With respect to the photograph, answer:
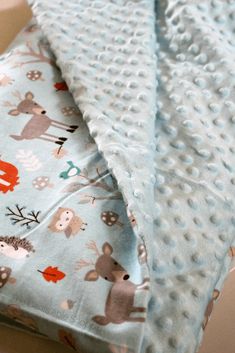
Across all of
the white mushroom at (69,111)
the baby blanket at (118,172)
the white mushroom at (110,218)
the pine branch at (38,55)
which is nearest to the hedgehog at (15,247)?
the baby blanket at (118,172)

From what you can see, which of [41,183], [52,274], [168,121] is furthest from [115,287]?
[168,121]

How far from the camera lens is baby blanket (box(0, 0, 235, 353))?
584 millimetres

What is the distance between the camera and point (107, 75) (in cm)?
85

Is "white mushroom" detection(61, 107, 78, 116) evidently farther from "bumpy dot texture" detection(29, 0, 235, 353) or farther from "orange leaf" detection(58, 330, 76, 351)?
"orange leaf" detection(58, 330, 76, 351)

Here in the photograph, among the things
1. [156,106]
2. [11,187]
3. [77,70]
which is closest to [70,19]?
[77,70]

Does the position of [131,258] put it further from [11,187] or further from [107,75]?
[107,75]

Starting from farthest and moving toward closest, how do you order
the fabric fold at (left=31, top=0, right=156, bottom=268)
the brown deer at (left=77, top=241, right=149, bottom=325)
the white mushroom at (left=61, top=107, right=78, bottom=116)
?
1. the white mushroom at (left=61, top=107, right=78, bottom=116)
2. the fabric fold at (left=31, top=0, right=156, bottom=268)
3. the brown deer at (left=77, top=241, right=149, bottom=325)

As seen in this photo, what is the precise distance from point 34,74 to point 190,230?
421 millimetres

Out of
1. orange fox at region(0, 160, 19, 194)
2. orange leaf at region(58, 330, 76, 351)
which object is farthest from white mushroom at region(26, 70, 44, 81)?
orange leaf at region(58, 330, 76, 351)

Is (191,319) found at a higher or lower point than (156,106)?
lower

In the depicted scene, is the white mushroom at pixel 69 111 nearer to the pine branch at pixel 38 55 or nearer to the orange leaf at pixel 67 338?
the pine branch at pixel 38 55

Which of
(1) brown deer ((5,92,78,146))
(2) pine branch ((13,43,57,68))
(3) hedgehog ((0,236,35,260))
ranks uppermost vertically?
(2) pine branch ((13,43,57,68))

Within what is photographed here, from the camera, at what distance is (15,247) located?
0.63 metres

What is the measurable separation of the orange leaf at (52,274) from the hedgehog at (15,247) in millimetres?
38
